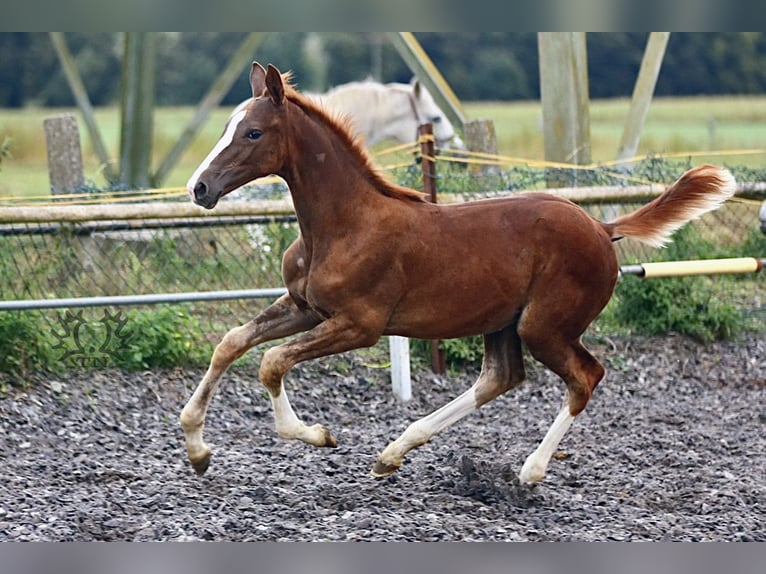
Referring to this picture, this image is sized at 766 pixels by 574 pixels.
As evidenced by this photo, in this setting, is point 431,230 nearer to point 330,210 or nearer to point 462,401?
point 330,210

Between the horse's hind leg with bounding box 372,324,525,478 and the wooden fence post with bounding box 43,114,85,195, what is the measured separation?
158 inches

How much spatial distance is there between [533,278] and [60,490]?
2224 millimetres

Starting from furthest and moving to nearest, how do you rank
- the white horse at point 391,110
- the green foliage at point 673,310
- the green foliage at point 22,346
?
the white horse at point 391,110
the green foliage at point 673,310
the green foliage at point 22,346

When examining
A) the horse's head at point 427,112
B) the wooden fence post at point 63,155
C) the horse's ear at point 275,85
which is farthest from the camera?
the horse's head at point 427,112

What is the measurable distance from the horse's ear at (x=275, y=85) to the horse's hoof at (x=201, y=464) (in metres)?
1.53

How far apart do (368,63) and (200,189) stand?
25538mm

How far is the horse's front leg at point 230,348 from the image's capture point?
15.0ft

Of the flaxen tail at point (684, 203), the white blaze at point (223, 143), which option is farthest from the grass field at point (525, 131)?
the white blaze at point (223, 143)

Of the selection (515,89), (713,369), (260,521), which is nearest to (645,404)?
(713,369)

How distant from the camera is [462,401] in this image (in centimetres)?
483

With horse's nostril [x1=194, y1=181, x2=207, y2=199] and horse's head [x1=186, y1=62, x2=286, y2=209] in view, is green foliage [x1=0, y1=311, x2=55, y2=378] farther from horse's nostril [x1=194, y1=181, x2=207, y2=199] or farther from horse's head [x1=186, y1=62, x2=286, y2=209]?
horse's nostril [x1=194, y1=181, x2=207, y2=199]

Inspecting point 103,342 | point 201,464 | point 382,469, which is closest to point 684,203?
point 382,469

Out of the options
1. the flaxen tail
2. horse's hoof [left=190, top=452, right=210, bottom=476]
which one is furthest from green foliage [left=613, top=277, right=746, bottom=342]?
horse's hoof [left=190, top=452, right=210, bottom=476]

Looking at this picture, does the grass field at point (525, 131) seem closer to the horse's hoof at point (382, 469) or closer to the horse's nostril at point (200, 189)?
the horse's hoof at point (382, 469)
